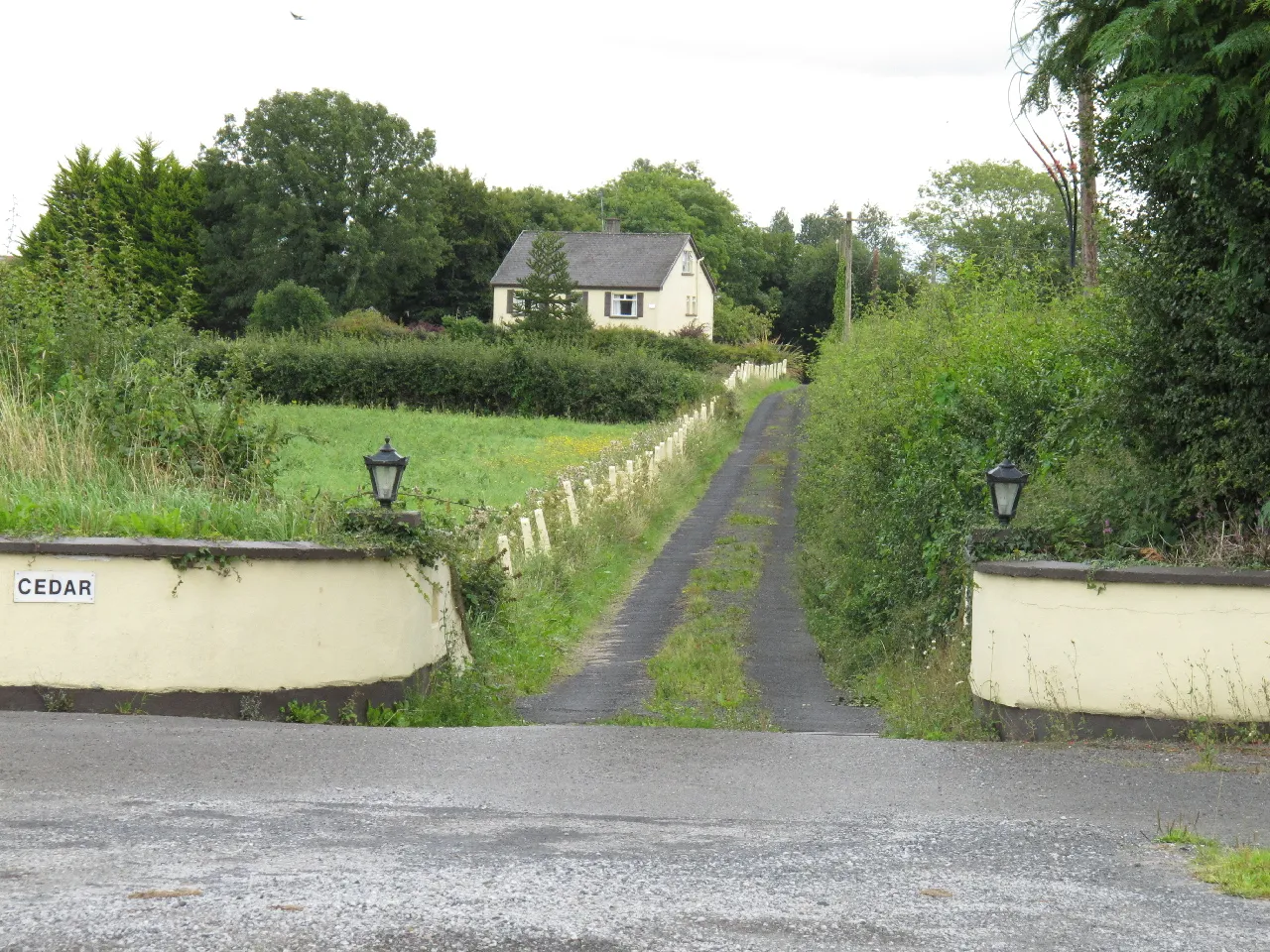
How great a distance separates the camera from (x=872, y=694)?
12992mm

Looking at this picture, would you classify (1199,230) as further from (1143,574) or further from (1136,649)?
(1136,649)

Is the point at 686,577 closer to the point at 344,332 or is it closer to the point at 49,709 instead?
the point at 49,709

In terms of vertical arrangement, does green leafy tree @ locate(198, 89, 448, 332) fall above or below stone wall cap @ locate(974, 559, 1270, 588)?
above

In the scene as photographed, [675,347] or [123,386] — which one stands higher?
[675,347]

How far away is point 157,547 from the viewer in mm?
9172

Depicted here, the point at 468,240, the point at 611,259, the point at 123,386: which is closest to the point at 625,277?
the point at 611,259

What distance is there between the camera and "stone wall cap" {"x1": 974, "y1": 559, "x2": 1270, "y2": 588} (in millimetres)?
8492

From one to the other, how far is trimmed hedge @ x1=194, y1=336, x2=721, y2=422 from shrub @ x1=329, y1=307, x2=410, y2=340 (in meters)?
8.56

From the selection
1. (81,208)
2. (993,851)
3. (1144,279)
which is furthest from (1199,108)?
(81,208)

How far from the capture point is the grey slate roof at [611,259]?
77.4 m

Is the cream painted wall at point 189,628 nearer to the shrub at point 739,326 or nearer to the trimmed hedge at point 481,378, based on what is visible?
the trimmed hedge at point 481,378

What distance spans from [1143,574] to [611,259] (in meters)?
72.2

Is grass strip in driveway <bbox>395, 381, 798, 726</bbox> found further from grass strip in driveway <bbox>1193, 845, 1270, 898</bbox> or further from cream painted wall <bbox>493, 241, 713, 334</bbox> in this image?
cream painted wall <bbox>493, 241, 713, 334</bbox>

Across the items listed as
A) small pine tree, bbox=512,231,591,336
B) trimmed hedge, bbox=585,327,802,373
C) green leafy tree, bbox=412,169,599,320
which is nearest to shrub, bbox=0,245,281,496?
trimmed hedge, bbox=585,327,802,373
